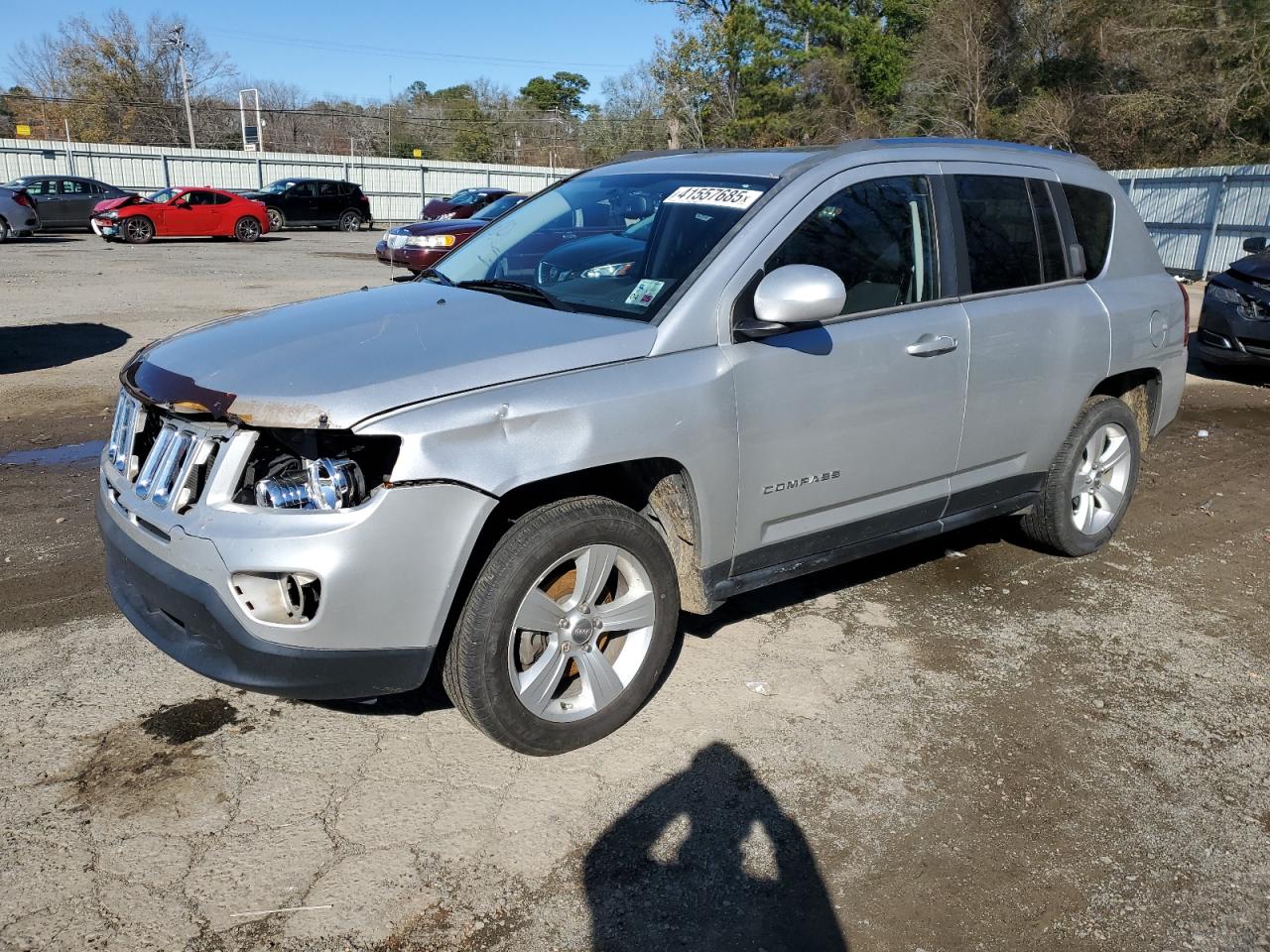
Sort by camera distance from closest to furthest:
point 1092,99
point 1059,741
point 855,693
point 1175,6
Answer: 1. point 1059,741
2. point 855,693
3. point 1175,6
4. point 1092,99

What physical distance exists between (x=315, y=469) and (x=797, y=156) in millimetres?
2258

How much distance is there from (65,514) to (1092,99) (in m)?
38.9

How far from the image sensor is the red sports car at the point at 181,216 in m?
25.2

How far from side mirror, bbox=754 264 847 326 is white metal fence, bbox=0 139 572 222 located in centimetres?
3489

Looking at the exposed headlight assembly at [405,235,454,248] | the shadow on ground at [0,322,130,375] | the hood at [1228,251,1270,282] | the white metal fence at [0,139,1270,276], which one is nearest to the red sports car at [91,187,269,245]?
the white metal fence at [0,139,1270,276]

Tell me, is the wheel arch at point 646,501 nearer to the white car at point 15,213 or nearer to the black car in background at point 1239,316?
the black car in background at point 1239,316

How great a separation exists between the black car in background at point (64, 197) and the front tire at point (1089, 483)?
28.1 meters

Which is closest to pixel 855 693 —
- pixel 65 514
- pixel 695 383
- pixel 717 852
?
pixel 717 852

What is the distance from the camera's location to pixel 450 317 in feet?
11.5

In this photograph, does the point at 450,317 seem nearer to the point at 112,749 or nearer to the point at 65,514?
the point at 112,749

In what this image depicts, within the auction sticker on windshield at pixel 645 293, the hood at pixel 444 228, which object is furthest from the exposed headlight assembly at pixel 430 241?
the auction sticker on windshield at pixel 645 293

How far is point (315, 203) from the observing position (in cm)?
3203

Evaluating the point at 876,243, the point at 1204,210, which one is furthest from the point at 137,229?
the point at 876,243

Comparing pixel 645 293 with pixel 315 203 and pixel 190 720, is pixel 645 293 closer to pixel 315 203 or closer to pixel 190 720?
pixel 190 720
